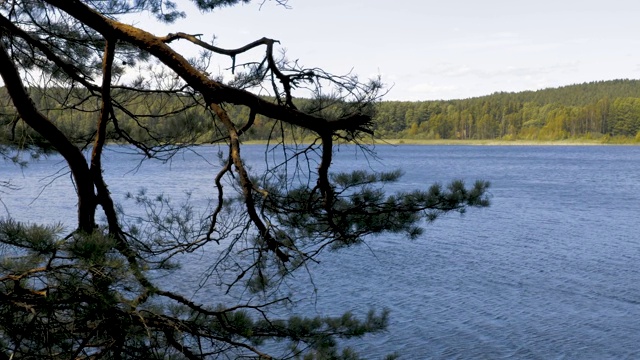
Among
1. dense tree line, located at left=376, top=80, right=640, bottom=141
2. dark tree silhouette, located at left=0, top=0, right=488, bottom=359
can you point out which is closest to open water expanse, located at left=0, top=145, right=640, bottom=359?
dark tree silhouette, located at left=0, top=0, right=488, bottom=359

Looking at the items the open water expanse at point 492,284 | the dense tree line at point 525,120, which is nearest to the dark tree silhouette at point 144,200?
the open water expanse at point 492,284

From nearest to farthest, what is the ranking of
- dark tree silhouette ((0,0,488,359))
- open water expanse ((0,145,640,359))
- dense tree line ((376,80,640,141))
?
dark tree silhouette ((0,0,488,359)), open water expanse ((0,145,640,359)), dense tree line ((376,80,640,141))

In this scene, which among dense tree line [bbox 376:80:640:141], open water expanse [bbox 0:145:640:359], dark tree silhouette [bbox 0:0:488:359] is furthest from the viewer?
dense tree line [bbox 376:80:640:141]

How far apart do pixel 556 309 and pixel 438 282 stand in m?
1.79

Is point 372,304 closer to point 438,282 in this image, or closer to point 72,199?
point 438,282

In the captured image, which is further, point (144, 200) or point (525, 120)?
point (525, 120)

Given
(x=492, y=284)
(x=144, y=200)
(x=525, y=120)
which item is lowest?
(x=492, y=284)

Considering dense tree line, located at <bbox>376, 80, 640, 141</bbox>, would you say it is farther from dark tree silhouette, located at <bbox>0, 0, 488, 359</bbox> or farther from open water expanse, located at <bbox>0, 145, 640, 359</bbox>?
dark tree silhouette, located at <bbox>0, 0, 488, 359</bbox>

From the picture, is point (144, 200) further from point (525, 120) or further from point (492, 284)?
point (525, 120)

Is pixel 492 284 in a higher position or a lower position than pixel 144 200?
lower

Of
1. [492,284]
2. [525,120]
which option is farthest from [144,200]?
[525,120]

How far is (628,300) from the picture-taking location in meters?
9.83

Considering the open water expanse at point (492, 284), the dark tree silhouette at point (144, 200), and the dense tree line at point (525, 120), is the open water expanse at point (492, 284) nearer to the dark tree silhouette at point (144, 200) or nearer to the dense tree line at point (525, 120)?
the dark tree silhouette at point (144, 200)

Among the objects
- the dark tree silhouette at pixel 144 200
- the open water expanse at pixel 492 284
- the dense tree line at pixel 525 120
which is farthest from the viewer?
the dense tree line at pixel 525 120
